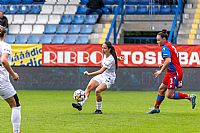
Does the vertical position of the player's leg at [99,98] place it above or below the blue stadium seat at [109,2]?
below

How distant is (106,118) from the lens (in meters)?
15.1

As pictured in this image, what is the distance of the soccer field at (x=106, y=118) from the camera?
41.9 feet

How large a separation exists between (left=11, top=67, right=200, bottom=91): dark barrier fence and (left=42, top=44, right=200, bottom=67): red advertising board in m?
0.25

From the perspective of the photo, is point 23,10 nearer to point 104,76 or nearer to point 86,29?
point 86,29

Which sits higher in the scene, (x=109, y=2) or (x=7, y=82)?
(x=7, y=82)

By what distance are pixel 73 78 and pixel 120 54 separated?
218 centimetres

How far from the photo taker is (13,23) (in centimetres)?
3484

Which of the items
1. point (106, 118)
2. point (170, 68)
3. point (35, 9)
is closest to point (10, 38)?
point (35, 9)

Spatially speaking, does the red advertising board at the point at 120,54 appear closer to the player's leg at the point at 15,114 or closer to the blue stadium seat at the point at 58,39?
the blue stadium seat at the point at 58,39

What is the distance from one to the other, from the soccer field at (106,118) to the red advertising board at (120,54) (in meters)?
7.27

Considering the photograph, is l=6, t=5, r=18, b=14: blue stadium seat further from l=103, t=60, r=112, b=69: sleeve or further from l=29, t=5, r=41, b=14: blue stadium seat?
l=103, t=60, r=112, b=69: sleeve

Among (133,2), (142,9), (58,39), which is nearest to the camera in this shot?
(58,39)

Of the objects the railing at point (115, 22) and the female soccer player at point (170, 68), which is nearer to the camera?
the female soccer player at point (170, 68)

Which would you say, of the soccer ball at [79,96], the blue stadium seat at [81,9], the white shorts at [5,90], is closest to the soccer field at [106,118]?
the soccer ball at [79,96]
